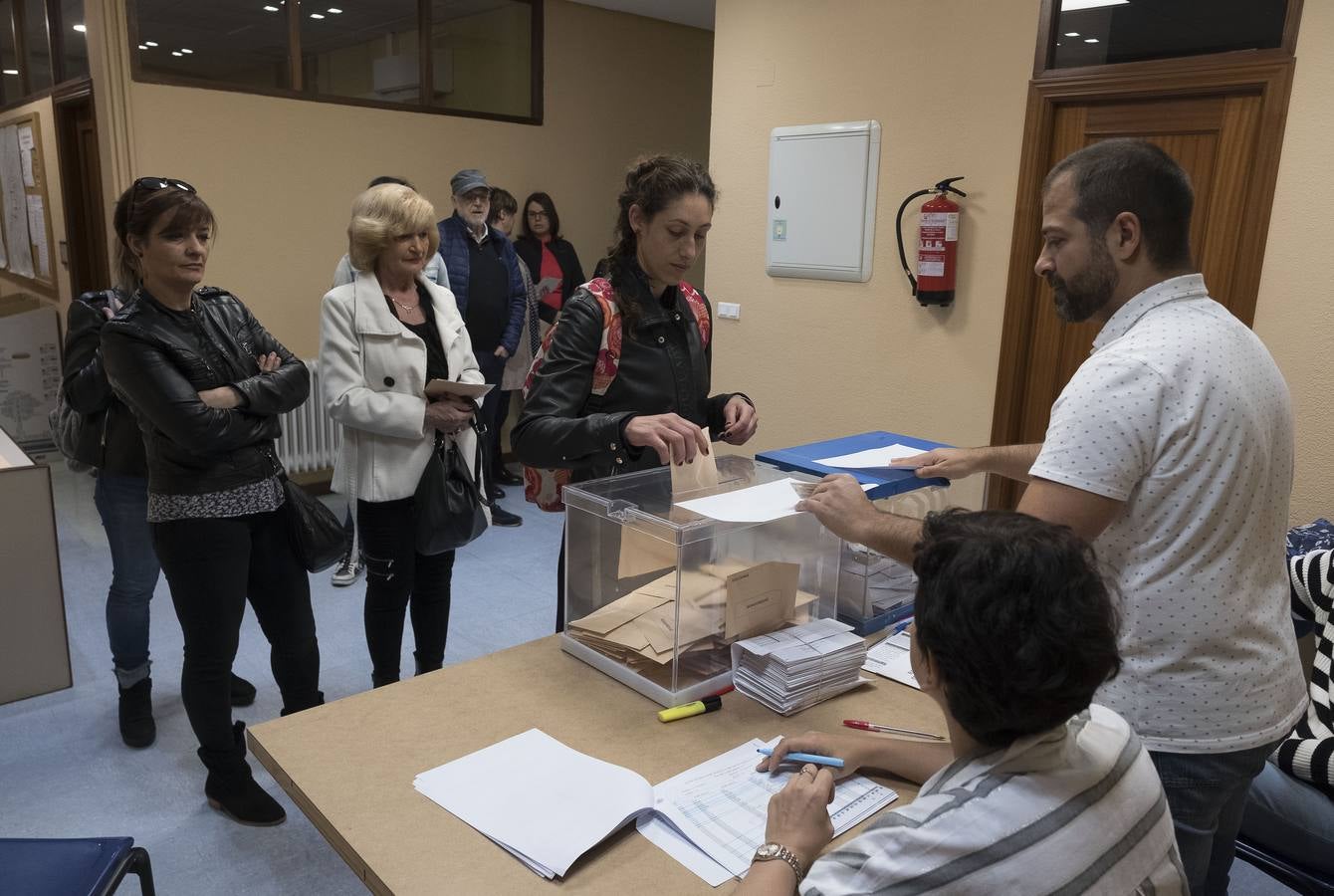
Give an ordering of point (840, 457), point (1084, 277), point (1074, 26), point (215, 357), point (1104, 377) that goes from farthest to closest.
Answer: point (1074, 26) → point (215, 357) → point (840, 457) → point (1084, 277) → point (1104, 377)

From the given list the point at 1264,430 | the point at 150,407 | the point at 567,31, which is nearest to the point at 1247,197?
the point at 1264,430

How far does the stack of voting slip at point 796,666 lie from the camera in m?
1.47

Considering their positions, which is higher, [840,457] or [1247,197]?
[1247,197]

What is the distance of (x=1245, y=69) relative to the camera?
118 inches

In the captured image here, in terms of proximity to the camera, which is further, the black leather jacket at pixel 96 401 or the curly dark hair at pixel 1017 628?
the black leather jacket at pixel 96 401

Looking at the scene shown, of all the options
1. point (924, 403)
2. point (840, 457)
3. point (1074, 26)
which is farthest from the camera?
point (924, 403)

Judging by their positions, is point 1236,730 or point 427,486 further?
point 427,486

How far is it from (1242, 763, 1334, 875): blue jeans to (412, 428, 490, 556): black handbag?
6.18 ft

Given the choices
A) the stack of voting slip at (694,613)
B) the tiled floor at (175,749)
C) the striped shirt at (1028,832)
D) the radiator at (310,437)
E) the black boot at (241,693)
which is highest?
the striped shirt at (1028,832)

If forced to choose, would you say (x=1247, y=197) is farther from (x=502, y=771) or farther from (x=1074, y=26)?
(x=502, y=771)

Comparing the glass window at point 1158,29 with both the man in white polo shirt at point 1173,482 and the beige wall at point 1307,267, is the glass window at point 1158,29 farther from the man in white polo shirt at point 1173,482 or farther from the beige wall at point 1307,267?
the man in white polo shirt at point 1173,482

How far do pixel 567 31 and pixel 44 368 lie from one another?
393 cm

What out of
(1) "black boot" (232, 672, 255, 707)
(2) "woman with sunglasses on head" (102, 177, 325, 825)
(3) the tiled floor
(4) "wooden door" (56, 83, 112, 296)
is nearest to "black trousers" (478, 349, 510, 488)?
(3) the tiled floor

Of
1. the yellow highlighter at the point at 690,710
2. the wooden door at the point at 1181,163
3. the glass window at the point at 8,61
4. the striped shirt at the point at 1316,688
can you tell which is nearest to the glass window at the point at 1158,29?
the wooden door at the point at 1181,163
